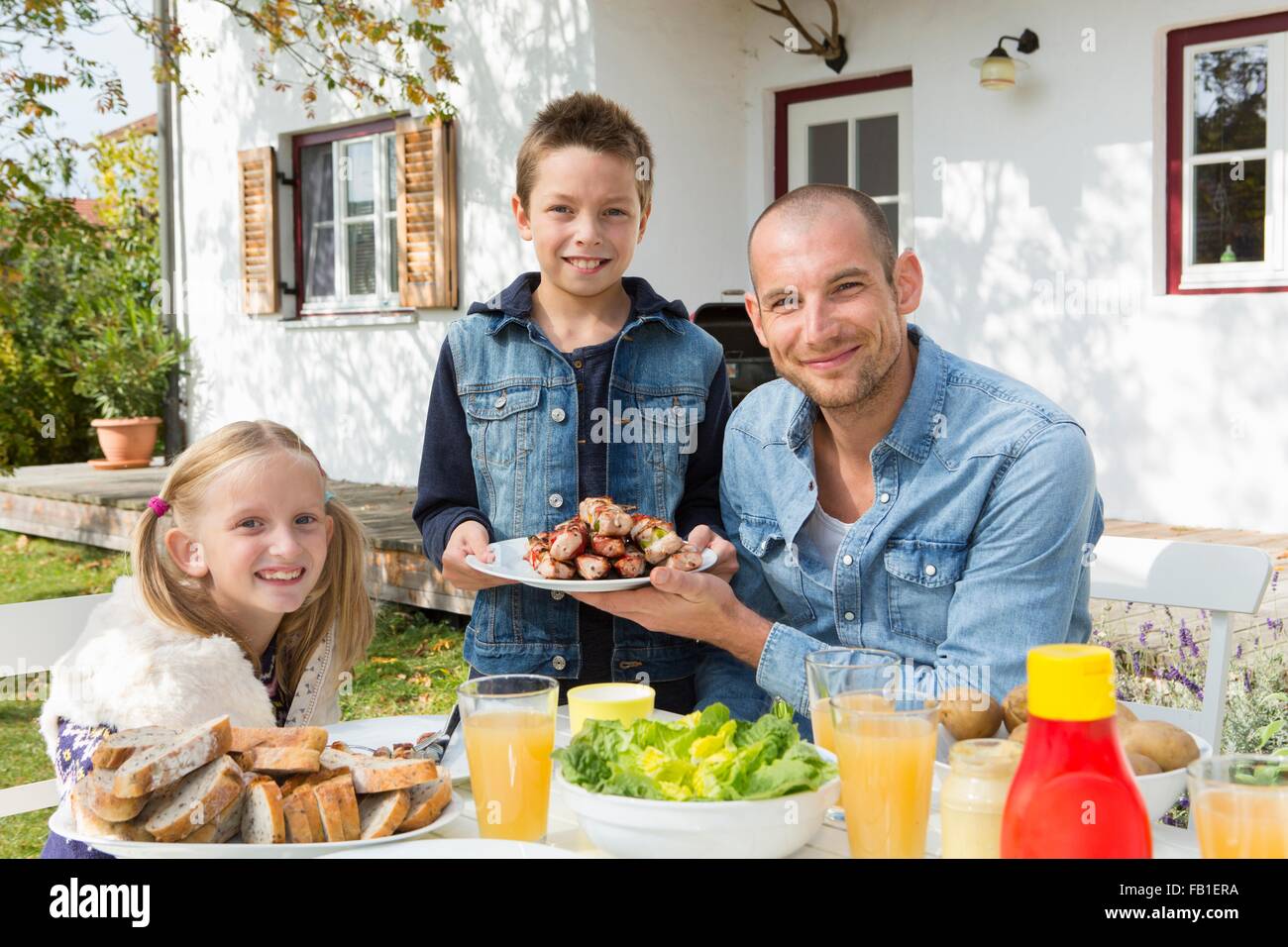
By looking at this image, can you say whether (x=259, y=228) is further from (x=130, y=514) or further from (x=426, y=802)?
(x=426, y=802)

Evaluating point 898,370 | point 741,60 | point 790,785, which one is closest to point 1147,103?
point 741,60

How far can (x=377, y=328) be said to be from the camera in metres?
8.83

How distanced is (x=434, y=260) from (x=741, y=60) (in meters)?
2.35

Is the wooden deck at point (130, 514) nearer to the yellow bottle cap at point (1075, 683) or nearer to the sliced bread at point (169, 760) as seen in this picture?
the sliced bread at point (169, 760)

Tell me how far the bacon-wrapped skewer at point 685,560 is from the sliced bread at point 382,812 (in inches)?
29.7

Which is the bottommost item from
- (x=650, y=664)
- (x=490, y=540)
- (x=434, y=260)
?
(x=650, y=664)

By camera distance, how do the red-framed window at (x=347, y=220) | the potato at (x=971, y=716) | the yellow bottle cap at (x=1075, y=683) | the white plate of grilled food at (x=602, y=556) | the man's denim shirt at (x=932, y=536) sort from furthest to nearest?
1. the red-framed window at (x=347, y=220)
2. the white plate of grilled food at (x=602, y=556)
3. the man's denim shirt at (x=932, y=536)
4. the potato at (x=971, y=716)
5. the yellow bottle cap at (x=1075, y=683)

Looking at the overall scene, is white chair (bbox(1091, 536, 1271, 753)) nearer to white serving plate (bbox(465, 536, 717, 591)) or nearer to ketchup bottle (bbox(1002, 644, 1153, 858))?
white serving plate (bbox(465, 536, 717, 591))

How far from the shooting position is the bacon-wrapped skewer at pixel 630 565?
2125 mm

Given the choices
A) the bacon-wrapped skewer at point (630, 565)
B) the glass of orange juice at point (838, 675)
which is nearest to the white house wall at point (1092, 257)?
the bacon-wrapped skewer at point (630, 565)

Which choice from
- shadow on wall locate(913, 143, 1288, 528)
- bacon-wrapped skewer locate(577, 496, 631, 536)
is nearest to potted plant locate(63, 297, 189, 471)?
shadow on wall locate(913, 143, 1288, 528)

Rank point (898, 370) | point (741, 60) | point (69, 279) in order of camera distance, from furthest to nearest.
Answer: point (69, 279) → point (741, 60) → point (898, 370)
